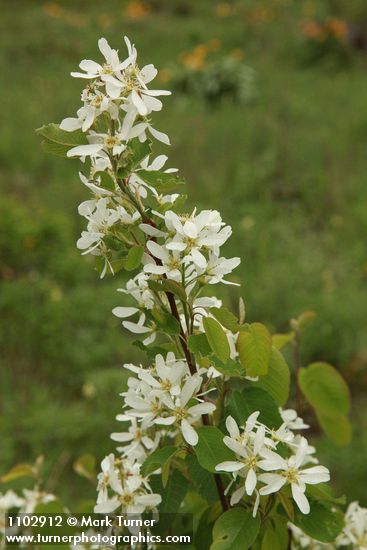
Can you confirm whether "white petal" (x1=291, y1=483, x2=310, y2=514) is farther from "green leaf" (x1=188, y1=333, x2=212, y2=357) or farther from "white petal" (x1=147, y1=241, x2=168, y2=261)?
"white petal" (x1=147, y1=241, x2=168, y2=261)

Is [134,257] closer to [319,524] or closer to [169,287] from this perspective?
[169,287]

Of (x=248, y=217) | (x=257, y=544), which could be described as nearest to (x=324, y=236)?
(x=248, y=217)

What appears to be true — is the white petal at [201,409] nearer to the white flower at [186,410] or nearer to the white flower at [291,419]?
the white flower at [186,410]

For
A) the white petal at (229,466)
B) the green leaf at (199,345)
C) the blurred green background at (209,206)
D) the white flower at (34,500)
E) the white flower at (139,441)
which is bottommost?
the white petal at (229,466)

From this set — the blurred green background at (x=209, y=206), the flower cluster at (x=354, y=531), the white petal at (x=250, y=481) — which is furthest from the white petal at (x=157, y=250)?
the blurred green background at (x=209, y=206)

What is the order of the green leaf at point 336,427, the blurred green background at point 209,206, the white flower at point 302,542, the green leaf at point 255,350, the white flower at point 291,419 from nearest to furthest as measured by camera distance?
the green leaf at point 255,350 → the white flower at point 291,419 → the white flower at point 302,542 → the green leaf at point 336,427 → the blurred green background at point 209,206

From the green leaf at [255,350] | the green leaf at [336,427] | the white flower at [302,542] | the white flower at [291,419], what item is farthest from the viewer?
the green leaf at [336,427]

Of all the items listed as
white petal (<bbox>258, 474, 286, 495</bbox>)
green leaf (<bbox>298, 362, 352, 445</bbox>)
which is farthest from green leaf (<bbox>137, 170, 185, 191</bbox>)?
green leaf (<bbox>298, 362, 352, 445</bbox>)
